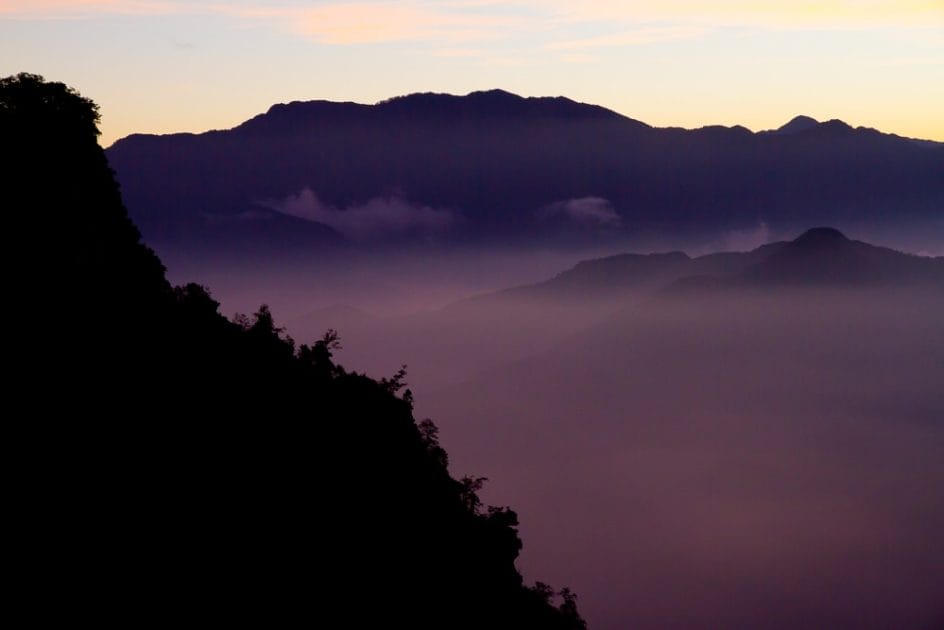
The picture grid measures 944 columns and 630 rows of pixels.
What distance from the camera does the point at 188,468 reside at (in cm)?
5431

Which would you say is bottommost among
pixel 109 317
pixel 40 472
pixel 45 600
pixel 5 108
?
pixel 45 600

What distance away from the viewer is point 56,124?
61.9 m

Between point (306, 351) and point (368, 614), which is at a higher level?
point (306, 351)

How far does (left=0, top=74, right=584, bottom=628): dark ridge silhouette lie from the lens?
47.6 m

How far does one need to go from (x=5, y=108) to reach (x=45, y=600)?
94.9 ft

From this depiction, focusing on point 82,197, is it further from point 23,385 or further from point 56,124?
point 23,385

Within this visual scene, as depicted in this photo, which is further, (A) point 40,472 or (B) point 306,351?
(B) point 306,351

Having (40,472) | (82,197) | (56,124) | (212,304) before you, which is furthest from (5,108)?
(40,472)

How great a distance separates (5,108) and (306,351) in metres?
28.8

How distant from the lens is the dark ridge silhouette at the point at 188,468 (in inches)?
1873

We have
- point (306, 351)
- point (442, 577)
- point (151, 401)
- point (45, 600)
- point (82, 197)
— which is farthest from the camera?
point (306, 351)

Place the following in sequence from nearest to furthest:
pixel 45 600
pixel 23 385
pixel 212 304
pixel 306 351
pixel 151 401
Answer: pixel 45 600 → pixel 23 385 → pixel 151 401 → pixel 212 304 → pixel 306 351

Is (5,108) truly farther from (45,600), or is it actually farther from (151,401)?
(45,600)

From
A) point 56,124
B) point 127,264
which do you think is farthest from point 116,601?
point 56,124
